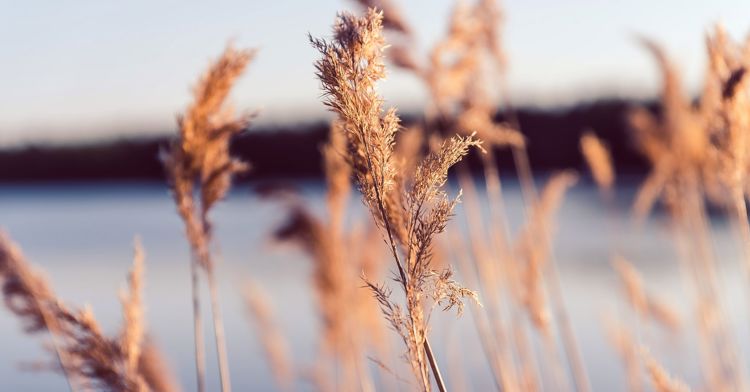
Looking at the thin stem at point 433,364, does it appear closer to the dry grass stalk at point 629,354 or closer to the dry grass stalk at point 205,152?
the dry grass stalk at point 205,152

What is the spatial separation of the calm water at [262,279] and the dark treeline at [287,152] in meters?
3.96

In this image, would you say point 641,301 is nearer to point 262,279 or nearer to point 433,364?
point 433,364

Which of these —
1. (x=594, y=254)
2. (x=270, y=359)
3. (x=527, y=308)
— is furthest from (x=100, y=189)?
(x=527, y=308)

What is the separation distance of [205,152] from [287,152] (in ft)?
81.1

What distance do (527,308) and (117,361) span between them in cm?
166

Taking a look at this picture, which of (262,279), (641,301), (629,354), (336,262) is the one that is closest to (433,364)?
(336,262)

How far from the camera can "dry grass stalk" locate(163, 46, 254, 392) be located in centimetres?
189

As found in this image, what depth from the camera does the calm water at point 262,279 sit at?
6.19 metres

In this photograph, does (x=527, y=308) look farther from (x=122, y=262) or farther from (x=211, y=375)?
(x=122, y=262)

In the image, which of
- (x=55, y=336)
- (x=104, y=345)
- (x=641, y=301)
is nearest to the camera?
(x=104, y=345)

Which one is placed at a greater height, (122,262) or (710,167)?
(122,262)

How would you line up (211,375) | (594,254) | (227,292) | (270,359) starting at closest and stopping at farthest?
(270,359), (211,375), (227,292), (594,254)

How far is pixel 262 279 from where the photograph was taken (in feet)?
33.1

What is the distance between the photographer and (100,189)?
28.5 m
